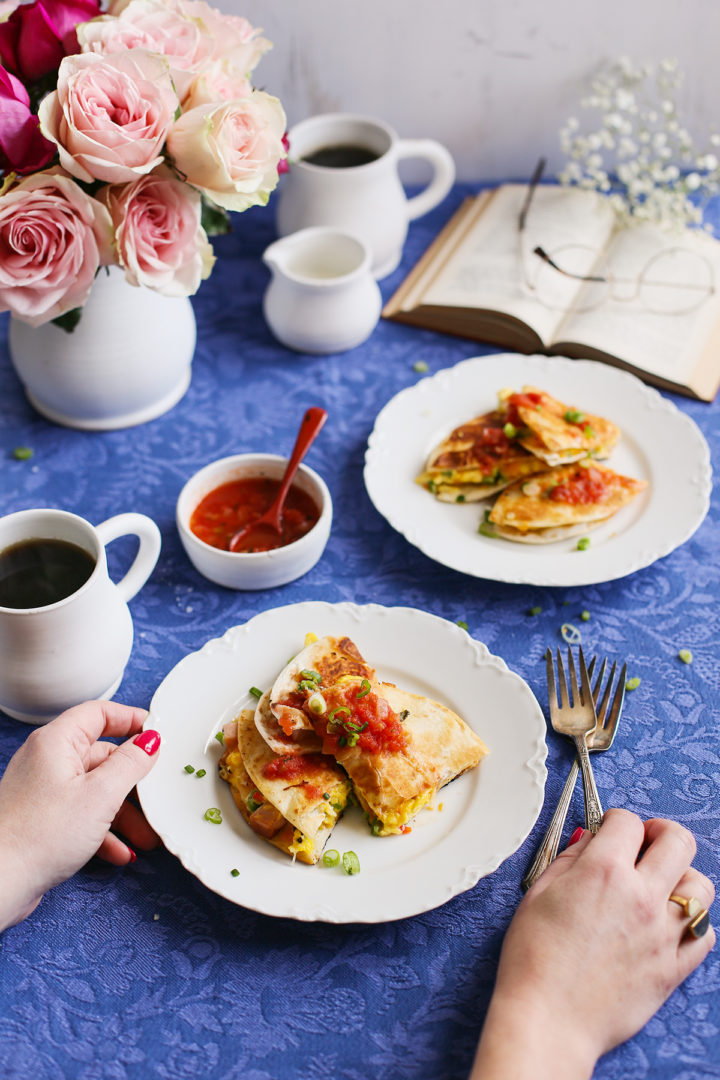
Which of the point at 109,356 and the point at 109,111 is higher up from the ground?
the point at 109,111

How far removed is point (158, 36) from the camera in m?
1.97

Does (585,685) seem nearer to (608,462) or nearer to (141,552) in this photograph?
(608,462)

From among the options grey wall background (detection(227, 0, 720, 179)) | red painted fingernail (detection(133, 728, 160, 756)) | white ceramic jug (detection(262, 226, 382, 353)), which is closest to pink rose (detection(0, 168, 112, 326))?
white ceramic jug (detection(262, 226, 382, 353))

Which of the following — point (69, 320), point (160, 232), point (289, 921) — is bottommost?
point (289, 921)

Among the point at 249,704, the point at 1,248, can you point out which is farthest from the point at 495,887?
the point at 1,248

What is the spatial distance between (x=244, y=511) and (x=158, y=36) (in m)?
1.03

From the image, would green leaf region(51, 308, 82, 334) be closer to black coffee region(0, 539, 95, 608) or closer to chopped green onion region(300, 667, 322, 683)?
black coffee region(0, 539, 95, 608)

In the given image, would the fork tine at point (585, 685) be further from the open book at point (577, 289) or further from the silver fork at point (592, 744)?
the open book at point (577, 289)

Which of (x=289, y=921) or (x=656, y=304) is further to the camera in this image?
(x=656, y=304)

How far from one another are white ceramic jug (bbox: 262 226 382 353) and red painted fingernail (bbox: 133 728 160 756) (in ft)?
4.63

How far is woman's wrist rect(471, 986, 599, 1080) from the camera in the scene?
1.33m

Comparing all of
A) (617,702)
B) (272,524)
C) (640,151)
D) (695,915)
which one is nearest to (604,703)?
(617,702)

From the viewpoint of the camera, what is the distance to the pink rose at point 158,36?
1.90 m

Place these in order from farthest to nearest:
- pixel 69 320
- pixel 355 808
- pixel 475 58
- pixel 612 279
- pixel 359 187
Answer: pixel 475 58 → pixel 612 279 → pixel 359 187 → pixel 69 320 → pixel 355 808
